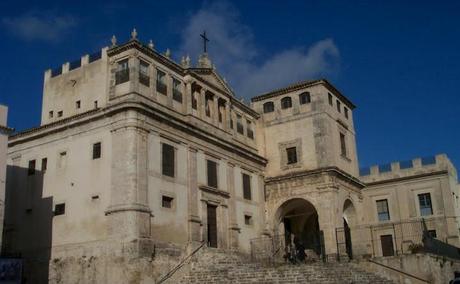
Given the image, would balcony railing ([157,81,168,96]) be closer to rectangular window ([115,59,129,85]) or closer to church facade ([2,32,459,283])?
church facade ([2,32,459,283])

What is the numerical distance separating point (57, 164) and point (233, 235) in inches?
468

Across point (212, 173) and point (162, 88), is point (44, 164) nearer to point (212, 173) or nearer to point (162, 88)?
point (162, 88)

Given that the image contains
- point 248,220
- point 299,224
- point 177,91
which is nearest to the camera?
point 177,91

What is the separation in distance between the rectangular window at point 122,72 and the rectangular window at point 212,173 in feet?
25.4

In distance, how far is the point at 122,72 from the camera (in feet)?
106

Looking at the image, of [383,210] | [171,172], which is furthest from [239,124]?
[383,210]

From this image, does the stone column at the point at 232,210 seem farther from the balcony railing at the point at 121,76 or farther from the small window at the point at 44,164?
the small window at the point at 44,164

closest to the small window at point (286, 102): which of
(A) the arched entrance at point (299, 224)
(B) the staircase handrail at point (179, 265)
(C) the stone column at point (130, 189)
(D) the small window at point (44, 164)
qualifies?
(A) the arched entrance at point (299, 224)

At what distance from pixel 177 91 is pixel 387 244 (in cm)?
2368

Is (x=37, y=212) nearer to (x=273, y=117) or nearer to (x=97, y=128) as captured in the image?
(x=97, y=128)

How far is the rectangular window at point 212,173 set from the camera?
1400 inches

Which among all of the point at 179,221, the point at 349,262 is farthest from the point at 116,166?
the point at 349,262

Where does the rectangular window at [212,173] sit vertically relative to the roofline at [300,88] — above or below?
below

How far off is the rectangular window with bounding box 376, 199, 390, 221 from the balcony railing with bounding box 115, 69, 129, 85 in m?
26.5
